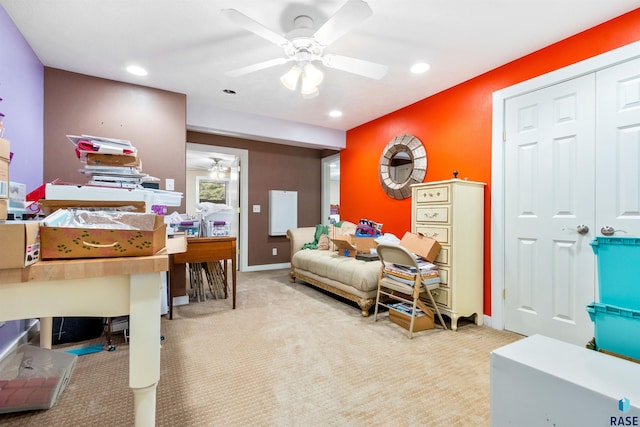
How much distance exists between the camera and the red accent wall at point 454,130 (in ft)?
7.13

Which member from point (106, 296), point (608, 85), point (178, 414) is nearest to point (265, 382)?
point (178, 414)

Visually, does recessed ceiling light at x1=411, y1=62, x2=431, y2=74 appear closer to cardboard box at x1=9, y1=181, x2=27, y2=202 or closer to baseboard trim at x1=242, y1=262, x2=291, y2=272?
cardboard box at x1=9, y1=181, x2=27, y2=202

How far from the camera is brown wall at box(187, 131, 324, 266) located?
5104 millimetres

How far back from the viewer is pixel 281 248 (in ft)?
17.8

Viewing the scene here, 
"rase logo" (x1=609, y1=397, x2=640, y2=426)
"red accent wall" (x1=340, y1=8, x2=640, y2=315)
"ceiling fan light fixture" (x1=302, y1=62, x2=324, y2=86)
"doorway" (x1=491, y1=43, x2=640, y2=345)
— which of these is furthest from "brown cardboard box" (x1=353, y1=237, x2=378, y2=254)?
"rase logo" (x1=609, y1=397, x2=640, y2=426)

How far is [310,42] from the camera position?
6.58 ft

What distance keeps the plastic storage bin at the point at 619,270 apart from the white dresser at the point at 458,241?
1544 millimetres

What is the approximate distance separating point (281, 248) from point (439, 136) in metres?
3.32

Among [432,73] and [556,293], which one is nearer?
[556,293]

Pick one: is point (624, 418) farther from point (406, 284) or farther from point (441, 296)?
point (441, 296)

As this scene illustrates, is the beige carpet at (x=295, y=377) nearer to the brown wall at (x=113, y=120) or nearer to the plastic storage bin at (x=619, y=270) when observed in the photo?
the plastic storage bin at (x=619, y=270)

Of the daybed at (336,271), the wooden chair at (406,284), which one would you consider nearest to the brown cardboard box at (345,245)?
the daybed at (336,271)

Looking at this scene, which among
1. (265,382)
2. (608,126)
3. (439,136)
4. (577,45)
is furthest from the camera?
(439,136)

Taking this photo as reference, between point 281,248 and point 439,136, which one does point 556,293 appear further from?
point 281,248
